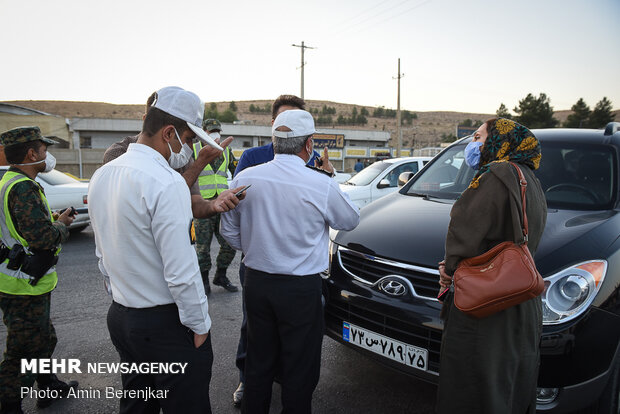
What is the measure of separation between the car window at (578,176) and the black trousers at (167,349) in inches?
110

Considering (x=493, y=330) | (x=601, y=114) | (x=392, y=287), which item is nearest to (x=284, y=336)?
(x=392, y=287)

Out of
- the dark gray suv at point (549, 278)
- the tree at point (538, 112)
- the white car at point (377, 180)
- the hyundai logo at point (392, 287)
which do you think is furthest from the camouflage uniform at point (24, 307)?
the tree at point (538, 112)

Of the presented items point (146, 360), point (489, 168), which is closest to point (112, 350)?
point (146, 360)

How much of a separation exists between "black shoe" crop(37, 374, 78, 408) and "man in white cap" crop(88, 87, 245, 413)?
149 cm

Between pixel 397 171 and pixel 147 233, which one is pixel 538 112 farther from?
pixel 147 233

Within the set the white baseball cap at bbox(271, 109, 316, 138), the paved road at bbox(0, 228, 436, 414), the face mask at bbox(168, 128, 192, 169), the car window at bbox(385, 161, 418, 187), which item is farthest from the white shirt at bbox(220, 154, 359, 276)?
the car window at bbox(385, 161, 418, 187)

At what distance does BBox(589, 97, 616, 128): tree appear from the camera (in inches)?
2193

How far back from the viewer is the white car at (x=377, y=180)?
8.59m

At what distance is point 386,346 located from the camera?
2318mm

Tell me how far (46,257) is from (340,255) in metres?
2.03

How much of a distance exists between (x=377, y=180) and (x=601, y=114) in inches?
2603

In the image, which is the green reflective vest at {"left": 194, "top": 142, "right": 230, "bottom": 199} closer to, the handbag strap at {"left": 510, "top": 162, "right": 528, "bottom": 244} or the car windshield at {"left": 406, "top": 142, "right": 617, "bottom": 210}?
the car windshield at {"left": 406, "top": 142, "right": 617, "bottom": 210}

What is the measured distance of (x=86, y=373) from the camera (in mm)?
3002

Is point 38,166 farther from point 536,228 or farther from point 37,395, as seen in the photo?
point 536,228
